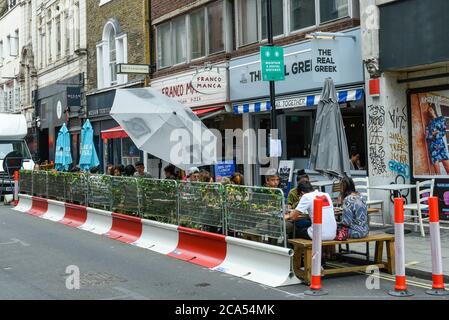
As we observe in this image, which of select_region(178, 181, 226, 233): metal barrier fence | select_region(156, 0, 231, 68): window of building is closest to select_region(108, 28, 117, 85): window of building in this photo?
select_region(156, 0, 231, 68): window of building

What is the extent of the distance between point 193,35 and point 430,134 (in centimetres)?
982

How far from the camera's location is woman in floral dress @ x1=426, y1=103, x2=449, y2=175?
11.8 m

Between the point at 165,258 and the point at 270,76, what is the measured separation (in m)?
4.17

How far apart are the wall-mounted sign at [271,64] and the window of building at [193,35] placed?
6361mm

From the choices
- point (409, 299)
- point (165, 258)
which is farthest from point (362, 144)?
point (409, 299)

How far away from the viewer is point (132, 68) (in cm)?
2023

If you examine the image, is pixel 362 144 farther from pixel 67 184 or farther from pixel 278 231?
pixel 67 184

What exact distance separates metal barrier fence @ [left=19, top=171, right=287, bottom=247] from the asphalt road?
2.34ft

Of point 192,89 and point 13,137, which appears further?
point 13,137

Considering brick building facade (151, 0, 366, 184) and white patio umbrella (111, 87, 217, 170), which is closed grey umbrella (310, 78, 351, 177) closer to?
white patio umbrella (111, 87, 217, 170)

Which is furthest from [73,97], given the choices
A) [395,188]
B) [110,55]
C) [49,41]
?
[395,188]

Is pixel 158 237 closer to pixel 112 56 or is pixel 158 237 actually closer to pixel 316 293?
pixel 316 293

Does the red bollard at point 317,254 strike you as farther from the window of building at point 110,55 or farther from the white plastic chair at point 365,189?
the window of building at point 110,55

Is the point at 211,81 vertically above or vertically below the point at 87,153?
above
